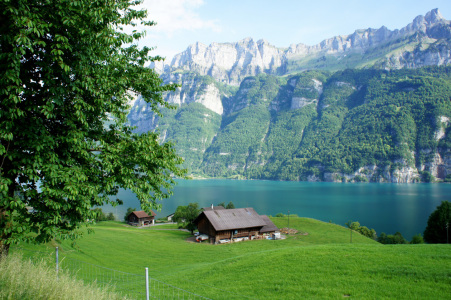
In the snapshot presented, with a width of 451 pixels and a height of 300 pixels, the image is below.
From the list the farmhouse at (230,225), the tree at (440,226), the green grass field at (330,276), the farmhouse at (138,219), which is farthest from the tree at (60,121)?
the farmhouse at (138,219)

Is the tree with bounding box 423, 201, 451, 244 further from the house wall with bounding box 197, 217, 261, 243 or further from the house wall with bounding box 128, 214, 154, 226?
the house wall with bounding box 128, 214, 154, 226

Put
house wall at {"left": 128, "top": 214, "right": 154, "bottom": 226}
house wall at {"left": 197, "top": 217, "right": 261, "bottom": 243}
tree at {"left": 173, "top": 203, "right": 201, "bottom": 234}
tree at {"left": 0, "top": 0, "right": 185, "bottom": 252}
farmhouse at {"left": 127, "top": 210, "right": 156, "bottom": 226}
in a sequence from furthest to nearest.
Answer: farmhouse at {"left": 127, "top": 210, "right": 156, "bottom": 226}
house wall at {"left": 128, "top": 214, "right": 154, "bottom": 226}
tree at {"left": 173, "top": 203, "right": 201, "bottom": 234}
house wall at {"left": 197, "top": 217, "right": 261, "bottom": 243}
tree at {"left": 0, "top": 0, "right": 185, "bottom": 252}

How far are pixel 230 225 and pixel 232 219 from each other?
1373 millimetres

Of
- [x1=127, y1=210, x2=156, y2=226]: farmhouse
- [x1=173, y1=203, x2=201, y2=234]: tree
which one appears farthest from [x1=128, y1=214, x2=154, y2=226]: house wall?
[x1=173, y1=203, x2=201, y2=234]: tree

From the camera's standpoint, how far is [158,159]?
830 centimetres

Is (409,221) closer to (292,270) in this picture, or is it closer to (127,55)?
(292,270)

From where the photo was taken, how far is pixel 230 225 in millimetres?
44406

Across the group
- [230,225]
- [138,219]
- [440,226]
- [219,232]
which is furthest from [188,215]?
[440,226]

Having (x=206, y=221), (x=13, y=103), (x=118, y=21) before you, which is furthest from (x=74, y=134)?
(x=206, y=221)

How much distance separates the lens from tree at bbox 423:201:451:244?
146 ft

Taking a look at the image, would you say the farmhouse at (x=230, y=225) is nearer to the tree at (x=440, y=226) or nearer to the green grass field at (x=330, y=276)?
the tree at (x=440, y=226)

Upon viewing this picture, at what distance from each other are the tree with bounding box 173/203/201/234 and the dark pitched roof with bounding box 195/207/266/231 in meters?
6.08

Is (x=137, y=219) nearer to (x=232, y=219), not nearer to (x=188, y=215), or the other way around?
(x=188, y=215)

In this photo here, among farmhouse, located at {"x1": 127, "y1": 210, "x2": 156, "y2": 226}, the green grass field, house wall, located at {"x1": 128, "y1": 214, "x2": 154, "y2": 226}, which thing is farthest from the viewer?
farmhouse, located at {"x1": 127, "y1": 210, "x2": 156, "y2": 226}
